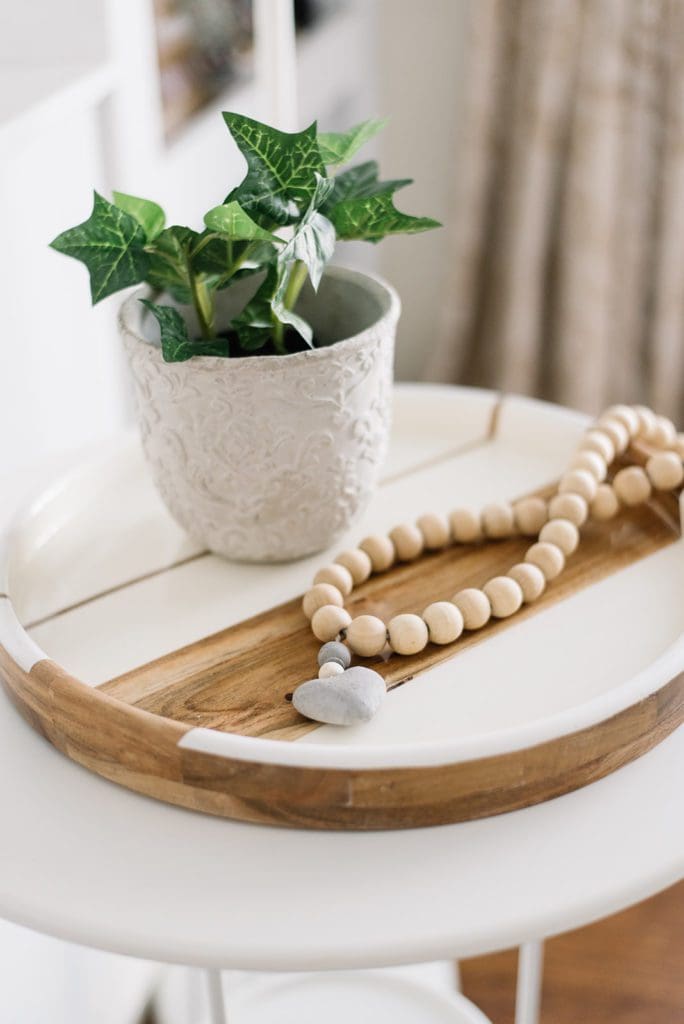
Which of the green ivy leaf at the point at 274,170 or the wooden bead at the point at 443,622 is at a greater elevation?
the green ivy leaf at the point at 274,170

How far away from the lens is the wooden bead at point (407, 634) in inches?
23.5

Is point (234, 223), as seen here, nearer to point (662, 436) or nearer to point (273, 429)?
point (273, 429)

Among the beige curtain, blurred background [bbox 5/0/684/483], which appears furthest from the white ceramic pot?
the beige curtain

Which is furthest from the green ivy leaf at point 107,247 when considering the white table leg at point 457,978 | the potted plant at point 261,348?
the white table leg at point 457,978

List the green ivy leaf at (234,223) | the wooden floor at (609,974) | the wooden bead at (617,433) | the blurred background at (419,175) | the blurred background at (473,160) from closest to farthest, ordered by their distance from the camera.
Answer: the green ivy leaf at (234,223)
the wooden bead at (617,433)
the blurred background at (419,175)
the blurred background at (473,160)
the wooden floor at (609,974)

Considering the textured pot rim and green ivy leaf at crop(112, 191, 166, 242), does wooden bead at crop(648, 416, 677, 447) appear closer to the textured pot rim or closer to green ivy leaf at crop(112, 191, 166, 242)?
the textured pot rim

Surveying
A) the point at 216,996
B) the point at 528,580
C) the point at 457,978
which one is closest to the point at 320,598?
the point at 528,580

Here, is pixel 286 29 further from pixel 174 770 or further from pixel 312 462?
pixel 174 770

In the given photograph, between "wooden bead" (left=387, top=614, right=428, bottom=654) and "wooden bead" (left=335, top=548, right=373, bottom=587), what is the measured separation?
2.9 inches

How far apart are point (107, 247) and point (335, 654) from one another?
25 centimetres

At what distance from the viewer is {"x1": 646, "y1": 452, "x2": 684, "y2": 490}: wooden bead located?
2.35 feet

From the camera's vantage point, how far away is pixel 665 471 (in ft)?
2.36

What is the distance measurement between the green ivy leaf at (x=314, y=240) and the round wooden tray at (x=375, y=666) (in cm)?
21

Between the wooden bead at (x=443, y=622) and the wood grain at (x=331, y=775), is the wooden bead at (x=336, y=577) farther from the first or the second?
the wood grain at (x=331, y=775)
